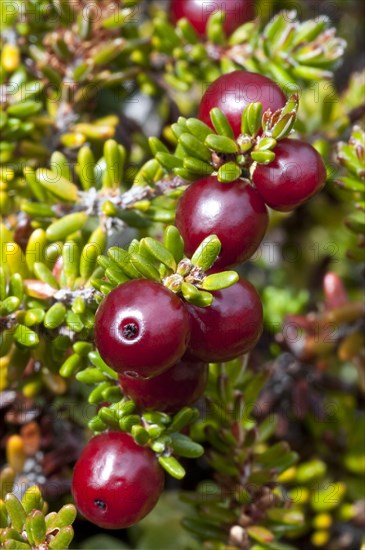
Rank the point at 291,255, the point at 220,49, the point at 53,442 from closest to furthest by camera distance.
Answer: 1. the point at 53,442
2. the point at 220,49
3. the point at 291,255

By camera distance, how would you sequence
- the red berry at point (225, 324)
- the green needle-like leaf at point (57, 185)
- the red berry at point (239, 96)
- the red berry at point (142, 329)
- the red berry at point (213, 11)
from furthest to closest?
the red berry at point (213, 11)
the green needle-like leaf at point (57, 185)
the red berry at point (239, 96)
the red berry at point (225, 324)
the red berry at point (142, 329)

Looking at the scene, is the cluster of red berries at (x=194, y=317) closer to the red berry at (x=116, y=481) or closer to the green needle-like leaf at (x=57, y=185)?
the red berry at (x=116, y=481)

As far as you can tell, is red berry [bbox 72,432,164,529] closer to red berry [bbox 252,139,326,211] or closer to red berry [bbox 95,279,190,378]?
red berry [bbox 95,279,190,378]

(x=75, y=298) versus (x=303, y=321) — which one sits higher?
(x=75, y=298)

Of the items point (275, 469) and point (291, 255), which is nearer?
point (275, 469)

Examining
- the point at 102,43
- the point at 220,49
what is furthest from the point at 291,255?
the point at 102,43

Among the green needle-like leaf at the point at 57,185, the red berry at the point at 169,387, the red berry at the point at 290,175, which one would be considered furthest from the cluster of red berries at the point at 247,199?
the green needle-like leaf at the point at 57,185

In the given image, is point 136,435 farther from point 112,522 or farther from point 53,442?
point 53,442

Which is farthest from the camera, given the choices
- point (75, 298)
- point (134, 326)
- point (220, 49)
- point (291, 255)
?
point (291, 255)
